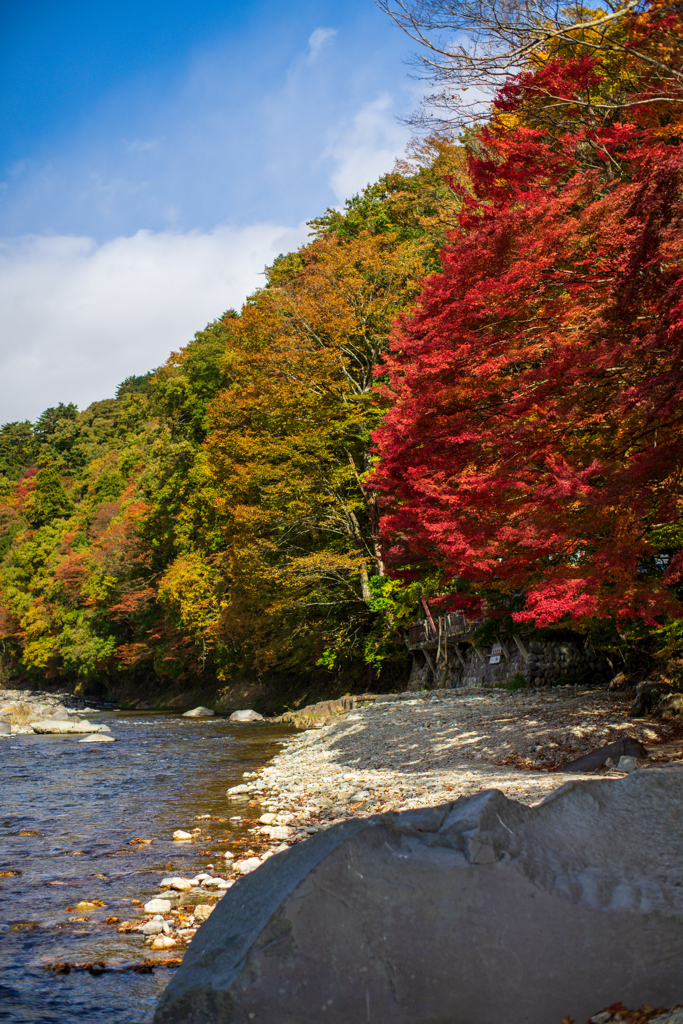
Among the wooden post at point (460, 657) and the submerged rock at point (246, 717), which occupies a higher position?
the wooden post at point (460, 657)

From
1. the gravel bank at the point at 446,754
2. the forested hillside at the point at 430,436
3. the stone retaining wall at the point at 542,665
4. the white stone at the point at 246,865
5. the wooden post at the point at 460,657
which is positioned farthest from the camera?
the wooden post at the point at 460,657

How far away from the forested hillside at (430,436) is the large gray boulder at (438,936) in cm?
272

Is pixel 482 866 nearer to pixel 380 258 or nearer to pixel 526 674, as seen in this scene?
pixel 526 674

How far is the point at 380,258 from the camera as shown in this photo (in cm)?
2066

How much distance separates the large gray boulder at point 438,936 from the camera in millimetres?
2434

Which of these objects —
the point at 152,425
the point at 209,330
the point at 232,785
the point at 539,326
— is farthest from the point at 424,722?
the point at 152,425

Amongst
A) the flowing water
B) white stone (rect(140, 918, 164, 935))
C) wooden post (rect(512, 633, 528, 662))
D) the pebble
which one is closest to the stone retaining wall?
wooden post (rect(512, 633, 528, 662))

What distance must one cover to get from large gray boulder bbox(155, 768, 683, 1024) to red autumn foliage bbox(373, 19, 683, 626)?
2732 millimetres

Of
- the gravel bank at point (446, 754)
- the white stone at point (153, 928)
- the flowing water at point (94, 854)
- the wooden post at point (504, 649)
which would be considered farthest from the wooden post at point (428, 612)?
the white stone at point (153, 928)

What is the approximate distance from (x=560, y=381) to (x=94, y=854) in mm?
5806

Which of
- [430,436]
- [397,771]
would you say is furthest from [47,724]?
[430,436]

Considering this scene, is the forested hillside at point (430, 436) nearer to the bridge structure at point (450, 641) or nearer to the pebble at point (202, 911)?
the bridge structure at point (450, 641)

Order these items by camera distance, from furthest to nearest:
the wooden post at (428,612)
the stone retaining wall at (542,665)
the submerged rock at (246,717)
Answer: the submerged rock at (246,717) < the wooden post at (428,612) < the stone retaining wall at (542,665)

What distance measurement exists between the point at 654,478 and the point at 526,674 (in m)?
9.73
